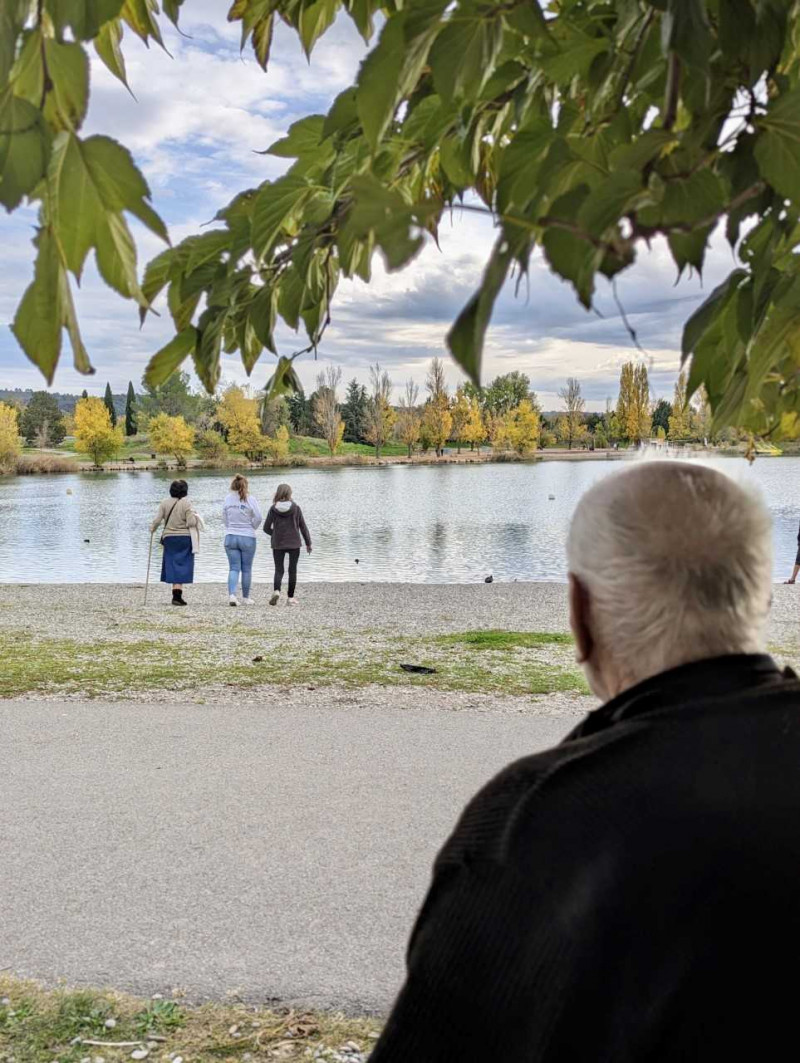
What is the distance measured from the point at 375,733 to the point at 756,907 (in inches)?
231

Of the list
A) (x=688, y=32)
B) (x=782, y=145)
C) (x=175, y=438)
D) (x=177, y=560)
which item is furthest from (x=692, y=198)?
(x=175, y=438)

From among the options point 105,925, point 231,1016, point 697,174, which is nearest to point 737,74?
point 697,174

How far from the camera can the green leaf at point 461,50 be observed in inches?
40.6

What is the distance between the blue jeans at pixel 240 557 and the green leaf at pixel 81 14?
13.3 metres

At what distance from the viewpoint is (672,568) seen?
1.27m

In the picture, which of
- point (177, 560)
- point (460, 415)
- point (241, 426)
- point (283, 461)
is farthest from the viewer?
point (460, 415)

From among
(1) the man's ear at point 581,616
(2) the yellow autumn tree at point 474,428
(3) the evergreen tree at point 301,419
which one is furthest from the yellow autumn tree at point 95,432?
(1) the man's ear at point 581,616

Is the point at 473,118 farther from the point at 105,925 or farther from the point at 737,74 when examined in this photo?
the point at 105,925

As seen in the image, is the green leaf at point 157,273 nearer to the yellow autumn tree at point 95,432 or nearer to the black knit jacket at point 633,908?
the black knit jacket at point 633,908

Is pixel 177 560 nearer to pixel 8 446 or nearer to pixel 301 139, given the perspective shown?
pixel 301 139

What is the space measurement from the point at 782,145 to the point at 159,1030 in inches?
132

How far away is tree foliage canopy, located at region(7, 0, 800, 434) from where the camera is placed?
35.9 inches

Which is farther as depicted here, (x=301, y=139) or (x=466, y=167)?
(x=466, y=167)

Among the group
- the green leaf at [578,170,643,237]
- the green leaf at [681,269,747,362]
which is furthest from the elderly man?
the green leaf at [578,170,643,237]
